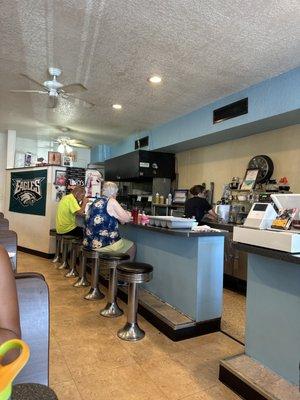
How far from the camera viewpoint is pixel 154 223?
3311mm

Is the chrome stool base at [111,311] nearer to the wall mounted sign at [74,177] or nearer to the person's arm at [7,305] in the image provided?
the person's arm at [7,305]

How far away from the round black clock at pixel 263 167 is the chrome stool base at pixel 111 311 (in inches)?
104

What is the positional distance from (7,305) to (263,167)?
398 cm

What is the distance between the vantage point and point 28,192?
672 cm

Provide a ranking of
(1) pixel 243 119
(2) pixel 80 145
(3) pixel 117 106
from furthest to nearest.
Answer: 1. (2) pixel 80 145
2. (3) pixel 117 106
3. (1) pixel 243 119

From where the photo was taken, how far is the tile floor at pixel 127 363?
198cm

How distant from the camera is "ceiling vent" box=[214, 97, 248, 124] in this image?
398cm

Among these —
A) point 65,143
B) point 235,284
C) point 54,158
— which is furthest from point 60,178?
point 235,284

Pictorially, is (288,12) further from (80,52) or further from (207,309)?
(207,309)

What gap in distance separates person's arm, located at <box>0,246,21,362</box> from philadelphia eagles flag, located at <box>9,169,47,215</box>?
5436mm

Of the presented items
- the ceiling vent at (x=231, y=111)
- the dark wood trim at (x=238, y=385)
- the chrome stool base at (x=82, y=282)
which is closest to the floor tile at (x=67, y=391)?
the dark wood trim at (x=238, y=385)

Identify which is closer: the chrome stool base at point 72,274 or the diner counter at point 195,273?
the diner counter at point 195,273

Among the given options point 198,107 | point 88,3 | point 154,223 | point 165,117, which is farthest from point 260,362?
point 165,117

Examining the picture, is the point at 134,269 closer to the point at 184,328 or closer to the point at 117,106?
the point at 184,328
